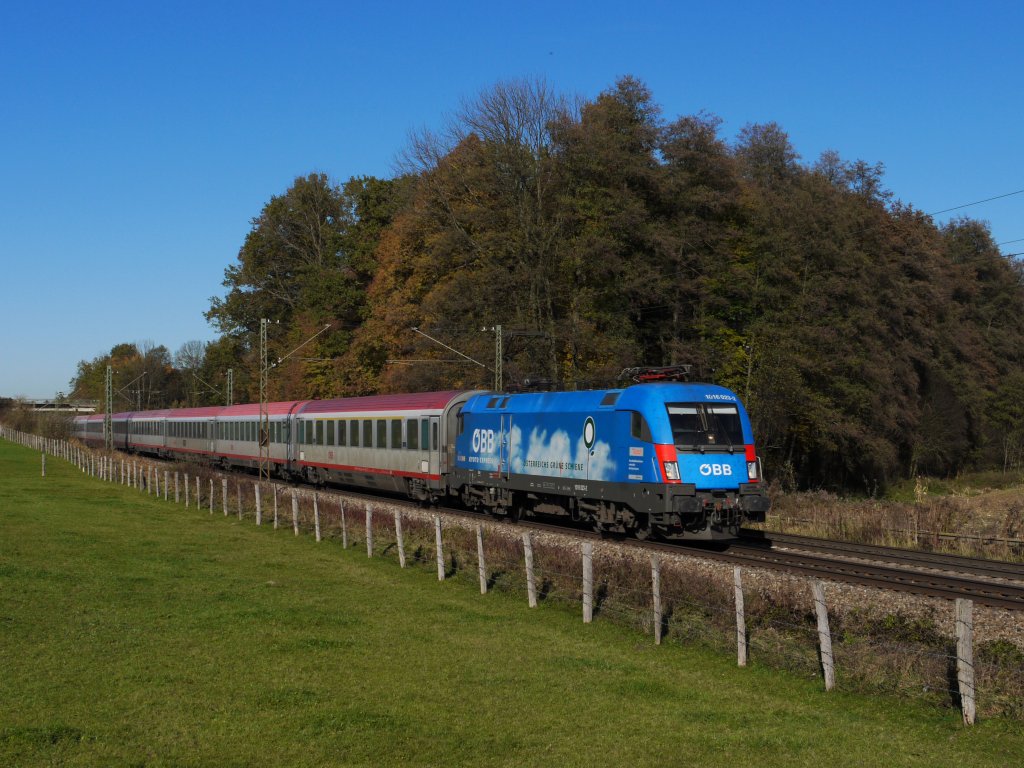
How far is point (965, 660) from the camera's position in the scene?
992 cm

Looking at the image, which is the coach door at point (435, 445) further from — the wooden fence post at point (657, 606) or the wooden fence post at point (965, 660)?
the wooden fence post at point (965, 660)

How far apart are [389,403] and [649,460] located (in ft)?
51.3

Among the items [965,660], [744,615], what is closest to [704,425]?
[744,615]

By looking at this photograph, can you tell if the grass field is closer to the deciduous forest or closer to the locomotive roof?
the locomotive roof

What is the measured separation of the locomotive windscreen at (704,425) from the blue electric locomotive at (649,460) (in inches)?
0.8

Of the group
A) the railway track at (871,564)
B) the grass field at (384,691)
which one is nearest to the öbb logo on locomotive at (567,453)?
the railway track at (871,564)

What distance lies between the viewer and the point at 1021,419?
2648 inches

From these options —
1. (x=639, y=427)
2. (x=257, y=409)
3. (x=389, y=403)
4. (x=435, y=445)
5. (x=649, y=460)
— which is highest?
(x=257, y=409)

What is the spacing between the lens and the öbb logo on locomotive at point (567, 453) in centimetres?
2044

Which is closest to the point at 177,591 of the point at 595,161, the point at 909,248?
the point at 595,161

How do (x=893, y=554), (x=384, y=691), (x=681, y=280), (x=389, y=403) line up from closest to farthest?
1. (x=384, y=691)
2. (x=893, y=554)
3. (x=389, y=403)
4. (x=681, y=280)

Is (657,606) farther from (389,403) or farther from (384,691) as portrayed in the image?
(389,403)

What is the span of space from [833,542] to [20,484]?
3499 centimetres

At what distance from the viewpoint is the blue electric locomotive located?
66.7 ft
